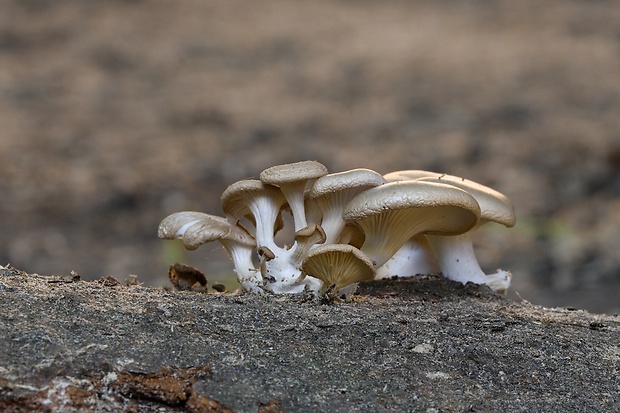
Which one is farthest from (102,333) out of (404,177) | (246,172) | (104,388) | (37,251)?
(246,172)

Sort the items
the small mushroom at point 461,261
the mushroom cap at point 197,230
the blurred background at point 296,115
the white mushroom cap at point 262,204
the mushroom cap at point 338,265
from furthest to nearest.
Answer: the blurred background at point 296,115 → the small mushroom at point 461,261 → the white mushroom cap at point 262,204 → the mushroom cap at point 197,230 → the mushroom cap at point 338,265

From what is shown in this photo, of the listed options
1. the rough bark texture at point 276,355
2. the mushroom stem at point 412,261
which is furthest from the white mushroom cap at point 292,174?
the mushroom stem at point 412,261

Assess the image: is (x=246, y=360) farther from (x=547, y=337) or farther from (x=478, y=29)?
(x=478, y=29)

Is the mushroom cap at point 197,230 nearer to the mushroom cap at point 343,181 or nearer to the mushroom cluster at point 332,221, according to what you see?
the mushroom cluster at point 332,221

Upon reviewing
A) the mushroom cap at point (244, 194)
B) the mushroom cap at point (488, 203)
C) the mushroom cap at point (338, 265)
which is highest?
the mushroom cap at point (488, 203)

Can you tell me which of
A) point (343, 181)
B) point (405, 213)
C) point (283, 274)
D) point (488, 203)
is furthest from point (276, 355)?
point (488, 203)

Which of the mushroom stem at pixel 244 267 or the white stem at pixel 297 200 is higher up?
the white stem at pixel 297 200

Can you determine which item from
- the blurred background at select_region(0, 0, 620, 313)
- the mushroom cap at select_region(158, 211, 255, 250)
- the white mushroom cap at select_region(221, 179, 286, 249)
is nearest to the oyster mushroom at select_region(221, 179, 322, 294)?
the white mushroom cap at select_region(221, 179, 286, 249)
